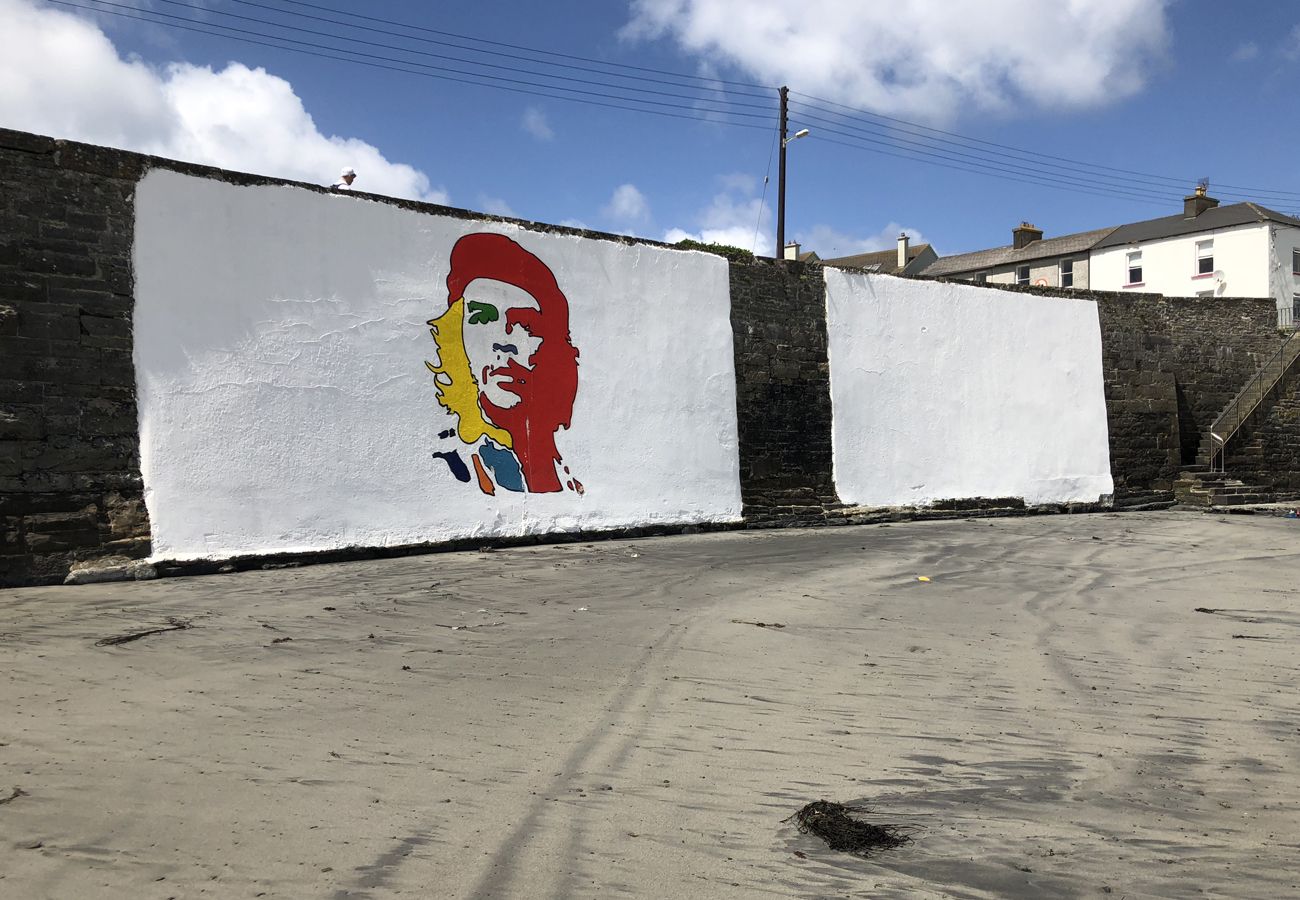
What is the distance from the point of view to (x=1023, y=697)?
498 centimetres

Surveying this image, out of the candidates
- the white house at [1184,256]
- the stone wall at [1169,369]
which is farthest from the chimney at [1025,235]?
the stone wall at [1169,369]

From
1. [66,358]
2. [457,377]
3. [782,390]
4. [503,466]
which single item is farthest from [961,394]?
[66,358]

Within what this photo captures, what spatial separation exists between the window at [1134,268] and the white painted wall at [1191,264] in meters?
0.17

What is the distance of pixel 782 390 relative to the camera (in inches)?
548

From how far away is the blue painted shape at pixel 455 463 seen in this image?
417 inches

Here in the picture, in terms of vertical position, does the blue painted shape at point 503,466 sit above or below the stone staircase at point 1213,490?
above

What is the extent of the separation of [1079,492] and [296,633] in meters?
14.9

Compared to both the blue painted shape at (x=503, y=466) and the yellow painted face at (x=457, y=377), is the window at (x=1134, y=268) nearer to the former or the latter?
the blue painted shape at (x=503, y=466)

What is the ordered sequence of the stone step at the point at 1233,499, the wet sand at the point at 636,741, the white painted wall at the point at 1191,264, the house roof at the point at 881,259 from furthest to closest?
the house roof at the point at 881,259 → the white painted wall at the point at 1191,264 → the stone step at the point at 1233,499 → the wet sand at the point at 636,741

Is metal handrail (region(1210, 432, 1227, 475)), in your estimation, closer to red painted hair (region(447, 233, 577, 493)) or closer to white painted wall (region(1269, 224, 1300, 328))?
red painted hair (region(447, 233, 577, 493))

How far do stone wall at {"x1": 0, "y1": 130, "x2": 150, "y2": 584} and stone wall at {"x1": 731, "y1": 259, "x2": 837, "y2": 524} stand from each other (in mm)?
7844

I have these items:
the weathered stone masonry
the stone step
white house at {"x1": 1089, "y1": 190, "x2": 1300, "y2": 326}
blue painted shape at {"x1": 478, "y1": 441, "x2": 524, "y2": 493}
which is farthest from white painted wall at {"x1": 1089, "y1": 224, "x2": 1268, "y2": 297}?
the weathered stone masonry

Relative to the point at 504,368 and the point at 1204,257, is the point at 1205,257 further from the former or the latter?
the point at 504,368

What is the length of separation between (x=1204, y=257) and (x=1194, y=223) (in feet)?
5.41
